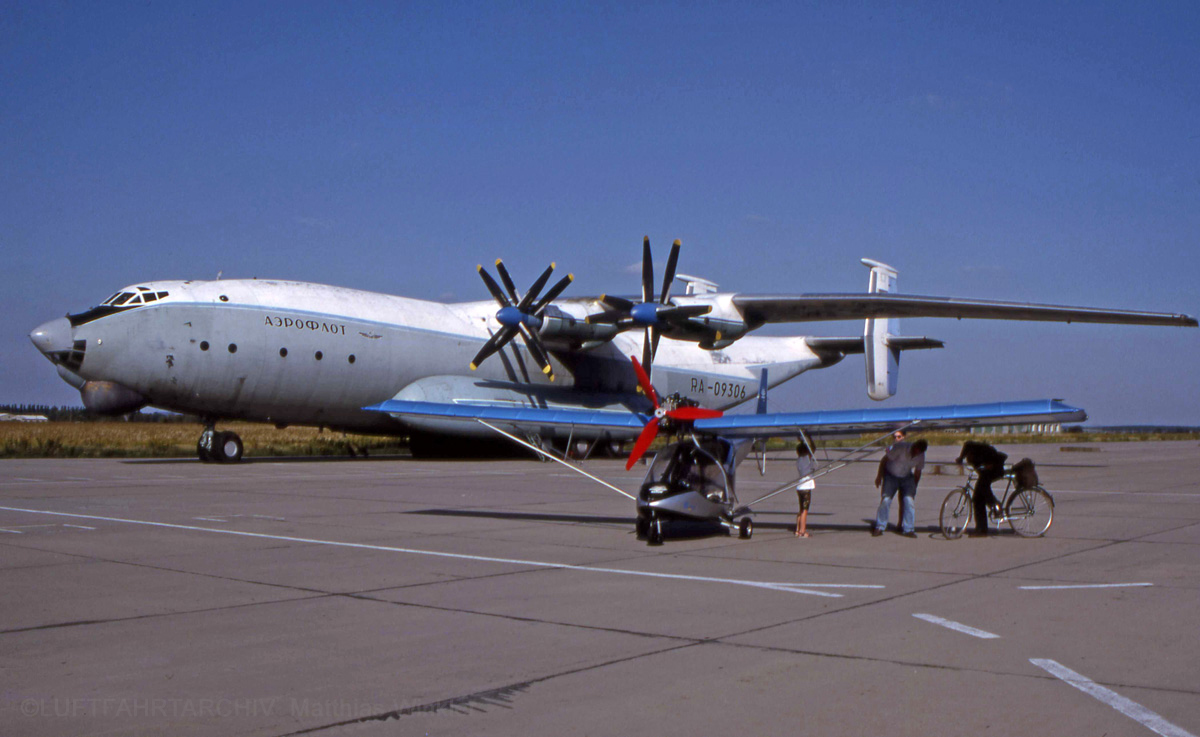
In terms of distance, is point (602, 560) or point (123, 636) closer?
point (123, 636)

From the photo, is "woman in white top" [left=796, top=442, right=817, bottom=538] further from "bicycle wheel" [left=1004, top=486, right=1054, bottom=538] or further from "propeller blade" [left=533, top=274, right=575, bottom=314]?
"propeller blade" [left=533, top=274, right=575, bottom=314]

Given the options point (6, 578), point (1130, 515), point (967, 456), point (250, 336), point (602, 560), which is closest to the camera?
point (6, 578)

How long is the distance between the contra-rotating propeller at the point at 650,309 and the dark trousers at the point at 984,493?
15.3 metres

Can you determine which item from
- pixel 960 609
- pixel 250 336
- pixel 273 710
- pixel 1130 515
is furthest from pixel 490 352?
pixel 273 710

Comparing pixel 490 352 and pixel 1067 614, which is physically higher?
pixel 490 352

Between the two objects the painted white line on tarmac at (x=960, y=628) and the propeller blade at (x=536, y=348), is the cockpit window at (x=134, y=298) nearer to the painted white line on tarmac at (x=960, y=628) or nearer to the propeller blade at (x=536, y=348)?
the propeller blade at (x=536, y=348)

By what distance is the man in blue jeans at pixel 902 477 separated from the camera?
14.9 m

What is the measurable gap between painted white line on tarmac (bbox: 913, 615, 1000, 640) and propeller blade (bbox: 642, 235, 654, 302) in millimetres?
23010

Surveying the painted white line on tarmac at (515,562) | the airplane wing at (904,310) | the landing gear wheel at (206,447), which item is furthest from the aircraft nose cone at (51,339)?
the airplane wing at (904,310)

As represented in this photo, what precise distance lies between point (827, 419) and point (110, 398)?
22.1 metres

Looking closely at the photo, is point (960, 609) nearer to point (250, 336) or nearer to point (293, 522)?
point (293, 522)

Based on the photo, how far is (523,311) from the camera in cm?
3347

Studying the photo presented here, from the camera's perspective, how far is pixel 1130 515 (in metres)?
18.2

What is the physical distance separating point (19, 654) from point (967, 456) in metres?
12.3
